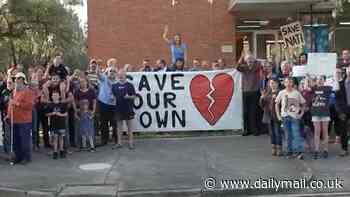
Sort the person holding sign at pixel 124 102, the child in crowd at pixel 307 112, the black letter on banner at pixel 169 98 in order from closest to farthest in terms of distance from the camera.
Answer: the child in crowd at pixel 307 112, the person holding sign at pixel 124 102, the black letter on banner at pixel 169 98

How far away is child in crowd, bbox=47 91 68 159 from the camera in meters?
12.7

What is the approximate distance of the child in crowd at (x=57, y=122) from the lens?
12.7 metres

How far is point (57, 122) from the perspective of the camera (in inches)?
501

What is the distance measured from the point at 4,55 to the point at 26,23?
7252mm

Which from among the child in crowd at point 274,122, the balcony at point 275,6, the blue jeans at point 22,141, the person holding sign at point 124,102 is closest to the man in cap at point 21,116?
the blue jeans at point 22,141

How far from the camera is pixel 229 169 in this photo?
11125mm

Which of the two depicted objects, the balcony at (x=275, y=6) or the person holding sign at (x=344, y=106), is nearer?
the person holding sign at (x=344, y=106)

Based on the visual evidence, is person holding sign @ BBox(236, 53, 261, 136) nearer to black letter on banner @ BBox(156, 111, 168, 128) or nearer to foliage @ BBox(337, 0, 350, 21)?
black letter on banner @ BBox(156, 111, 168, 128)

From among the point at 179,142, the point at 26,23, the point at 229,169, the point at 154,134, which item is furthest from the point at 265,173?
the point at 26,23

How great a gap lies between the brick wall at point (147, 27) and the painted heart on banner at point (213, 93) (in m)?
7.04

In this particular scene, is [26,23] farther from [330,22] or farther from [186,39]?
[330,22]

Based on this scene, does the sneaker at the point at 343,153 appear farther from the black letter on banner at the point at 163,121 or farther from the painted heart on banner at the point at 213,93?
the black letter on banner at the point at 163,121

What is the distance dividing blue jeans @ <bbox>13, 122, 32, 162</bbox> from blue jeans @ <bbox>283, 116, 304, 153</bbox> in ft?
16.1

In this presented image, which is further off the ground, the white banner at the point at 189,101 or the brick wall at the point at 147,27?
the brick wall at the point at 147,27
